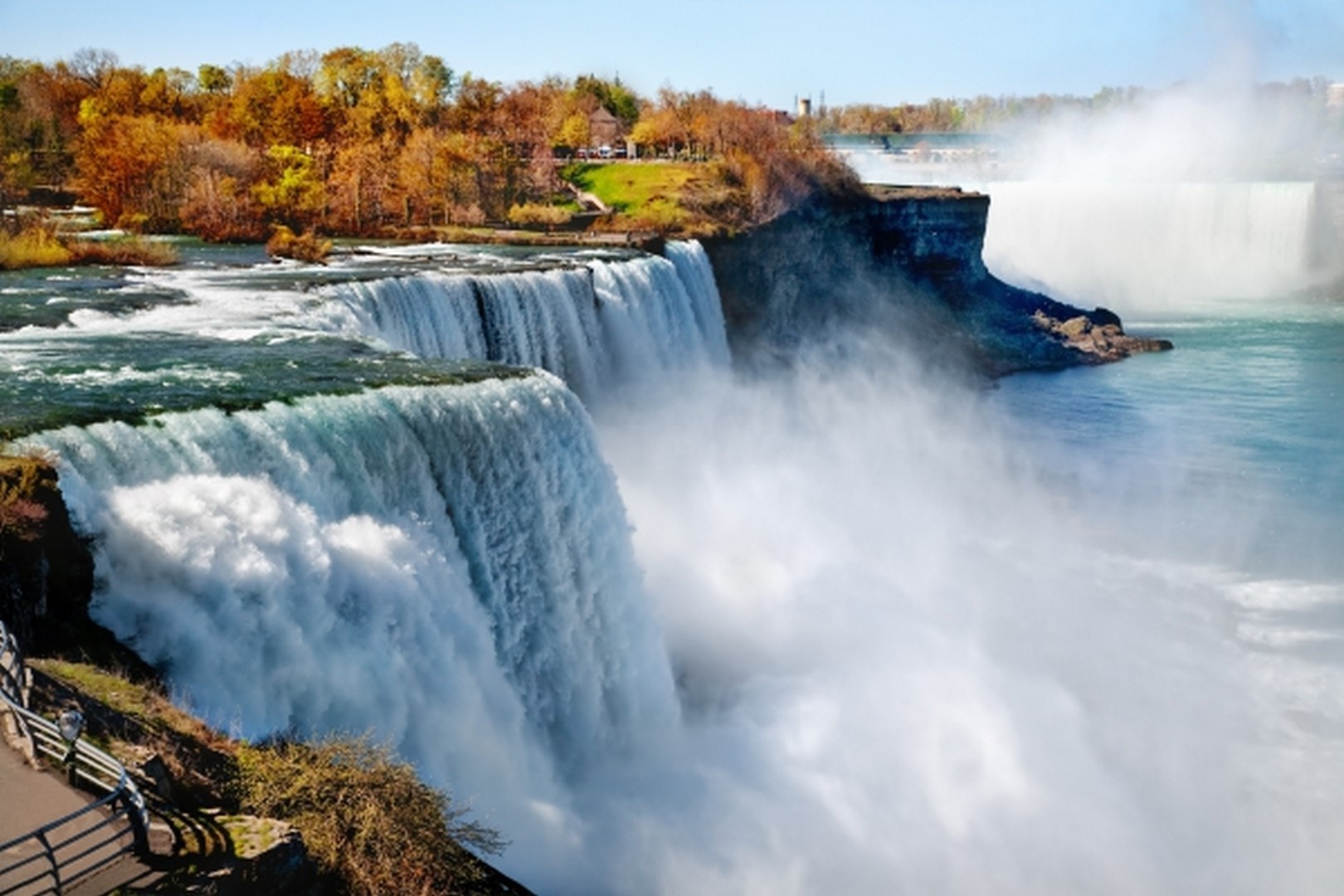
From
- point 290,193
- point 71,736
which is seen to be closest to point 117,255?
point 290,193

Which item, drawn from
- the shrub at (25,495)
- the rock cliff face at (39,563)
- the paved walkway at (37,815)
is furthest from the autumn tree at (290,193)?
the paved walkway at (37,815)

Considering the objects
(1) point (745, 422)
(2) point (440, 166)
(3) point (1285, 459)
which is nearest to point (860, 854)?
(1) point (745, 422)

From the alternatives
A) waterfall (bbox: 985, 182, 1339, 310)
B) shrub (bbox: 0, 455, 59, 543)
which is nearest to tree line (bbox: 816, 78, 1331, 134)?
waterfall (bbox: 985, 182, 1339, 310)

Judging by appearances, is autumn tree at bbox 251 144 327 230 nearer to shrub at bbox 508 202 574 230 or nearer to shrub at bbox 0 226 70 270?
shrub at bbox 508 202 574 230

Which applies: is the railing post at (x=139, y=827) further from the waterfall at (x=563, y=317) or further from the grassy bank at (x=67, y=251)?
the grassy bank at (x=67, y=251)

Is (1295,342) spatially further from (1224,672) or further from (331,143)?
(331,143)
